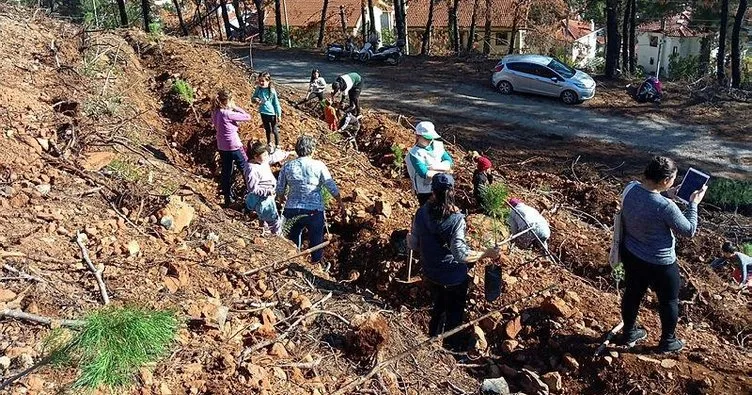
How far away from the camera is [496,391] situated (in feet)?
14.5

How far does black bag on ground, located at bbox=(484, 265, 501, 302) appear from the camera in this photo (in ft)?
16.9

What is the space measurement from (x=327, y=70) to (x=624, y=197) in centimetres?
1682

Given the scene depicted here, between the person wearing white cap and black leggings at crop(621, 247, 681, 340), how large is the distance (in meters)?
2.08

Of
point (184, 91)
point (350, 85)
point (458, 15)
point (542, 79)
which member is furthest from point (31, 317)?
point (458, 15)

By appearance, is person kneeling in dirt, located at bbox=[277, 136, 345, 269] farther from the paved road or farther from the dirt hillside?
the paved road

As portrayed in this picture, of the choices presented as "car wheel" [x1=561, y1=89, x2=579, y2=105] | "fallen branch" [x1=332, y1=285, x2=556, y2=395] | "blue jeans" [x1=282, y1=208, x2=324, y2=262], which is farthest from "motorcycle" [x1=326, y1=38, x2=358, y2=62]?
"fallen branch" [x1=332, y1=285, x2=556, y2=395]

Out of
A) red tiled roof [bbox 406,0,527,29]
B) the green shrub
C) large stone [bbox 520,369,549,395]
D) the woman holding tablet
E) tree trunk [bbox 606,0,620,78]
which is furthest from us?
red tiled roof [bbox 406,0,527,29]

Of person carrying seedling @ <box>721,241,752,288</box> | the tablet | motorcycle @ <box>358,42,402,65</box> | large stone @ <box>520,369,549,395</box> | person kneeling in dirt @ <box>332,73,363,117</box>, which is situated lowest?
person carrying seedling @ <box>721,241,752,288</box>

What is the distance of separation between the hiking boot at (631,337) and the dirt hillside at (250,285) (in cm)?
9

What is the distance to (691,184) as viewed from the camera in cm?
480

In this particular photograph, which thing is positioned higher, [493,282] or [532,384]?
[493,282]

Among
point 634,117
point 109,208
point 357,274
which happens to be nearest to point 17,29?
point 109,208

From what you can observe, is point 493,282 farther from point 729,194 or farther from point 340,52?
point 340,52

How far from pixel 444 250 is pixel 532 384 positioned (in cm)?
122
